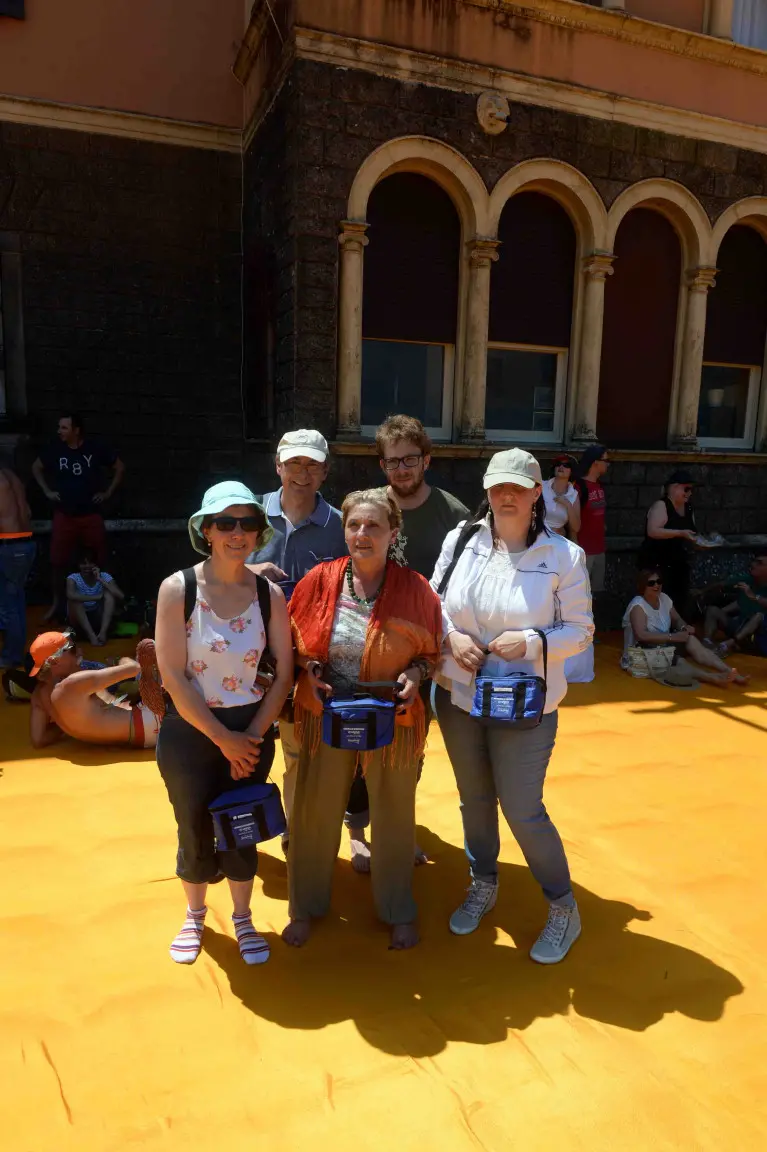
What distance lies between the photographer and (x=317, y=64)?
23.0ft

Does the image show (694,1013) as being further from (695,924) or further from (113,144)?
(113,144)

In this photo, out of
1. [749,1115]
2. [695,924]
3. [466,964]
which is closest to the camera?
[749,1115]

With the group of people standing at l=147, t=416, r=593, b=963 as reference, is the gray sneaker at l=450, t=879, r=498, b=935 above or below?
below

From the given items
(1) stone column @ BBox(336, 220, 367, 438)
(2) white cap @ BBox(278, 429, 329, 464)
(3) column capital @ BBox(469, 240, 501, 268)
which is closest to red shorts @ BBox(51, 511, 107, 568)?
(1) stone column @ BBox(336, 220, 367, 438)

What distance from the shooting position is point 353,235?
733cm

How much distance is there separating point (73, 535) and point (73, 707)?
3.51 m

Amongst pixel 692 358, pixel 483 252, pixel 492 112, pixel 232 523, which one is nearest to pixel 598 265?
pixel 483 252

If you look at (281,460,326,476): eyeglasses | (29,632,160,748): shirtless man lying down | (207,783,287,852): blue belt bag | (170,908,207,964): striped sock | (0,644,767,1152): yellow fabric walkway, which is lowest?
(0,644,767,1152): yellow fabric walkway

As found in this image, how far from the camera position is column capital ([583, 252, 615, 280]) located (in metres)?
8.38

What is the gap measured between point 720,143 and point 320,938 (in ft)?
30.7

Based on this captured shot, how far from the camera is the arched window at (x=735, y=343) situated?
9.38m

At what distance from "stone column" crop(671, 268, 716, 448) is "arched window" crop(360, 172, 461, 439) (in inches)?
112

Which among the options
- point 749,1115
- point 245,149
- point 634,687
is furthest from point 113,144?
point 749,1115

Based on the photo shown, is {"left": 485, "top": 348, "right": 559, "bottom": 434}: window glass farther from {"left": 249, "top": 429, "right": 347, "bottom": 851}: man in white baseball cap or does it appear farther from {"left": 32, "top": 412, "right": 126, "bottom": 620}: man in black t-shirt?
{"left": 249, "top": 429, "right": 347, "bottom": 851}: man in white baseball cap
